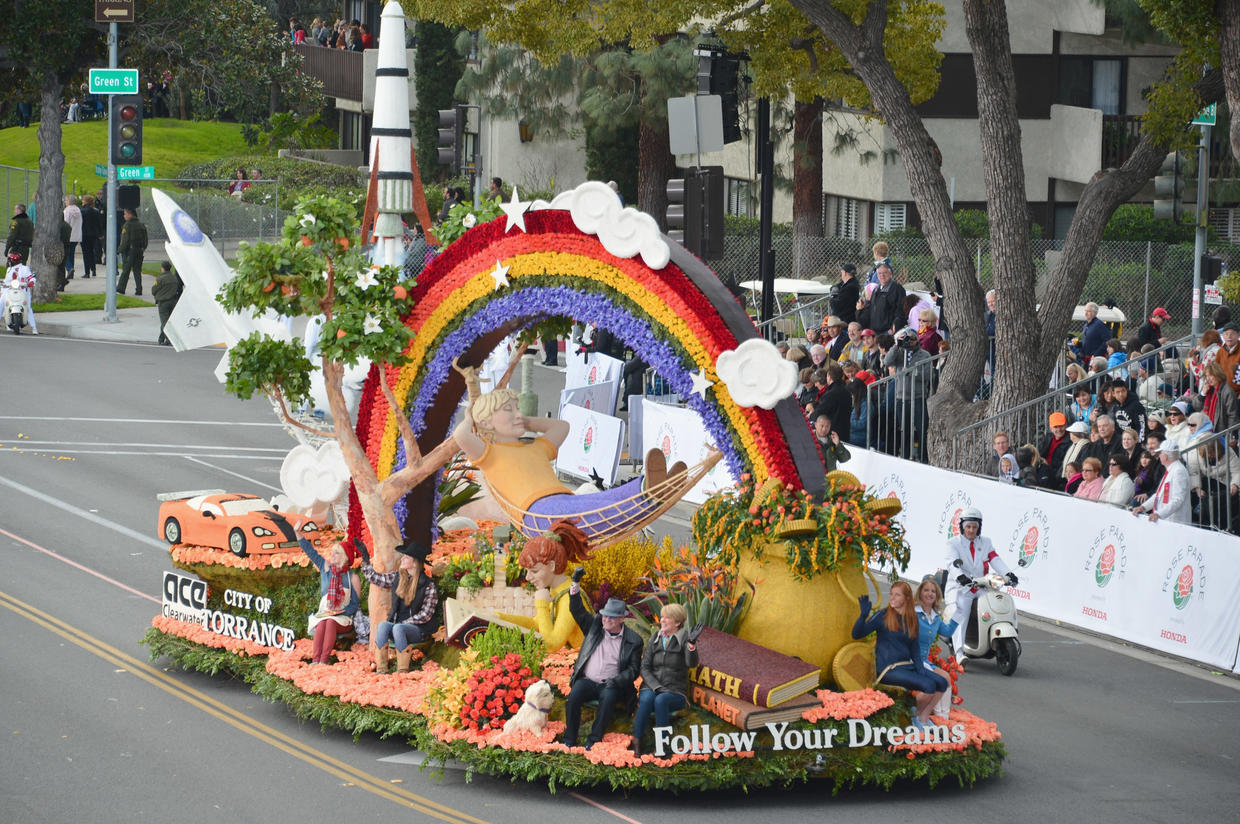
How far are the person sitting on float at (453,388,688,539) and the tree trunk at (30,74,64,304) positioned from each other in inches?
1005

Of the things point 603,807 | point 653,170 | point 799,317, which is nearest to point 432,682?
point 603,807

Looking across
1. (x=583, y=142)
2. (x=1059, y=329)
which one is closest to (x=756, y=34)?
(x=1059, y=329)

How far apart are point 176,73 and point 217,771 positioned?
2811 cm

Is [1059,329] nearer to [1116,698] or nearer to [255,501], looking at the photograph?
[1116,698]

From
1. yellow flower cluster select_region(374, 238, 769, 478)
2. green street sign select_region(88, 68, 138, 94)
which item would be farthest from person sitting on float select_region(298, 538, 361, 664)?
green street sign select_region(88, 68, 138, 94)

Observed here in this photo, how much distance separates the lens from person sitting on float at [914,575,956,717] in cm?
1341

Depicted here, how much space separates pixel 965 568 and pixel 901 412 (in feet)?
22.6

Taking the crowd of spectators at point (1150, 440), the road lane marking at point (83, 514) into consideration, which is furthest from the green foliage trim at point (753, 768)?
the road lane marking at point (83, 514)

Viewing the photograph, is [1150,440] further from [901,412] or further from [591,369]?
[591,369]

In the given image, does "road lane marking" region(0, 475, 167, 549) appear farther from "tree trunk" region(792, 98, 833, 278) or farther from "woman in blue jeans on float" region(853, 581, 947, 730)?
"tree trunk" region(792, 98, 833, 278)

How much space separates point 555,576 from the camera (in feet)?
47.1

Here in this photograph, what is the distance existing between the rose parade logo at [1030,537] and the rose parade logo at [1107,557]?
2.05ft

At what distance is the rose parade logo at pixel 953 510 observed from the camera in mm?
19547

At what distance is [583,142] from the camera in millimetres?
49000
